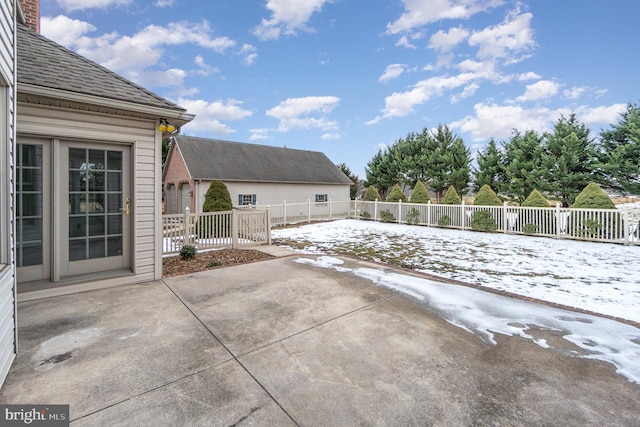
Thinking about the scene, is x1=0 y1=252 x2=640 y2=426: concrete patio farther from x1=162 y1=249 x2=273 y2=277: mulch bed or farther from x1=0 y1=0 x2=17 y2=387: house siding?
x1=162 y1=249 x2=273 y2=277: mulch bed

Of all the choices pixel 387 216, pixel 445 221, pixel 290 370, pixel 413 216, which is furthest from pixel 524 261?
pixel 387 216

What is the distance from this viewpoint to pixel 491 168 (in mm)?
18984

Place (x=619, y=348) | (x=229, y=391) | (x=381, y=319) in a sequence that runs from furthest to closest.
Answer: (x=381, y=319) → (x=619, y=348) → (x=229, y=391)

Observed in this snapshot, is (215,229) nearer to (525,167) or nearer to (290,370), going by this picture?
(290,370)

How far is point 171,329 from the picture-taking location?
2.97 m

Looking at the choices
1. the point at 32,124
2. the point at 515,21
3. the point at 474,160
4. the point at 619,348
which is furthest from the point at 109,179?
the point at 474,160

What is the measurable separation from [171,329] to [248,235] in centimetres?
562

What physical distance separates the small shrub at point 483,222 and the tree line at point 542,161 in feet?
23.6

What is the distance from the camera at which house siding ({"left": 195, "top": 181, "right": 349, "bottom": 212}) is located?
15289 millimetres

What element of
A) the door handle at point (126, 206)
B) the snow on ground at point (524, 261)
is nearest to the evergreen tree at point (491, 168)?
the snow on ground at point (524, 261)

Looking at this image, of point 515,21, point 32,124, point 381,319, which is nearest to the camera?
point 381,319

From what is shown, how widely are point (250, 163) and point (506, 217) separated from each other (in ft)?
46.1

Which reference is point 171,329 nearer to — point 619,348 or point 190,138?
point 619,348

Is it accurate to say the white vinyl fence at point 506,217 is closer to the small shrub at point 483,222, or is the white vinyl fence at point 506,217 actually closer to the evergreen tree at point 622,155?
the small shrub at point 483,222
